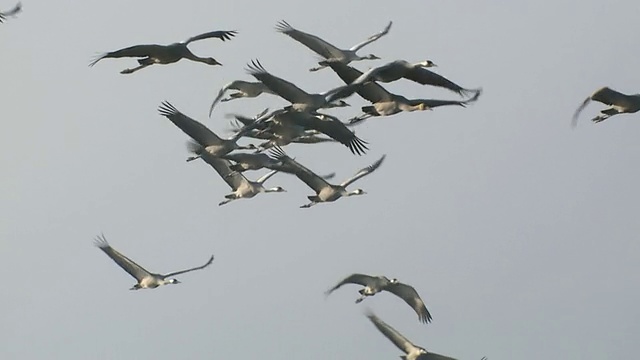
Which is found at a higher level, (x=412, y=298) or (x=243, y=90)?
(x=243, y=90)

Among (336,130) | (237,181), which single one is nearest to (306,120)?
(336,130)

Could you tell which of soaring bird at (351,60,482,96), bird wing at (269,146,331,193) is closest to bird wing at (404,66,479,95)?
soaring bird at (351,60,482,96)

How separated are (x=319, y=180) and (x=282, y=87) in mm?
4671

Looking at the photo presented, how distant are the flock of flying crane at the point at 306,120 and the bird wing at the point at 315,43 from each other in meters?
0.02

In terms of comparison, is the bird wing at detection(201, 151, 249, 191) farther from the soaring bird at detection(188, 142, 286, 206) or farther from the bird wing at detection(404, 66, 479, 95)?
the bird wing at detection(404, 66, 479, 95)

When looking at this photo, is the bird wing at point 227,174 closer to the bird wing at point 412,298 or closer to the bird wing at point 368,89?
the bird wing at point 412,298

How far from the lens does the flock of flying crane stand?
41750 millimetres

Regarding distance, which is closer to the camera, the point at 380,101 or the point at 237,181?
the point at 380,101

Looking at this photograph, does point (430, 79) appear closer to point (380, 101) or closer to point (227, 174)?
point (380, 101)

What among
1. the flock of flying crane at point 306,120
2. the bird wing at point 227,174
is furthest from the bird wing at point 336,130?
the bird wing at point 227,174

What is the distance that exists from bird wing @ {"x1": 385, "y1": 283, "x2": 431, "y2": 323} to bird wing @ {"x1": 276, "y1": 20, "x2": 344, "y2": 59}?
4.74 meters

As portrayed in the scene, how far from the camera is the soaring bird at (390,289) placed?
4581 cm

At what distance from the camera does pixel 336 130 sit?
43.3 meters

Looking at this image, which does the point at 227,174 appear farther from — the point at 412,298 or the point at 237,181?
the point at 412,298
